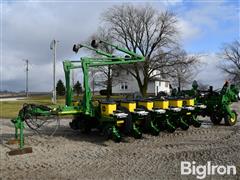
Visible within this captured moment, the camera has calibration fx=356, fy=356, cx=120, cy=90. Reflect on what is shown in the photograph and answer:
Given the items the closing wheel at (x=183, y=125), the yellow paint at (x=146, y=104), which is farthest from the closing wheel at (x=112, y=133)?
the closing wheel at (x=183, y=125)

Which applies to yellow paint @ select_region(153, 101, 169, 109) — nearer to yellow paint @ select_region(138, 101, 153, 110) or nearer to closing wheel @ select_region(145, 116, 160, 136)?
yellow paint @ select_region(138, 101, 153, 110)

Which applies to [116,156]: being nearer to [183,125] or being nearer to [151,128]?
[151,128]

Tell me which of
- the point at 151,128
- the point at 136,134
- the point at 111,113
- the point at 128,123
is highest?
the point at 111,113

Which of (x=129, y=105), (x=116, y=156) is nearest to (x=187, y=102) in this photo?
(x=129, y=105)

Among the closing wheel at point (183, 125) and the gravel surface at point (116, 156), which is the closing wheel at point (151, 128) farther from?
the closing wheel at point (183, 125)

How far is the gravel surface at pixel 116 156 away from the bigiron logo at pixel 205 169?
14 centimetres

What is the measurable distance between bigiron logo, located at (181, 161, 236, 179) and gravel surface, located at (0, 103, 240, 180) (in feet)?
0.46

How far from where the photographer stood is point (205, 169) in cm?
725

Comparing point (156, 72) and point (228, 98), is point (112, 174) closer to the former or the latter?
point (228, 98)

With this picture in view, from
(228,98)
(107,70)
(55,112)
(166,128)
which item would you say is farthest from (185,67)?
(55,112)

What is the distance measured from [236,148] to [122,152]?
3.03 metres

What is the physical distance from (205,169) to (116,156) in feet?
7.92

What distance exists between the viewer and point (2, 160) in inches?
335

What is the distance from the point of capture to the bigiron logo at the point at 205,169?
6.93 meters
